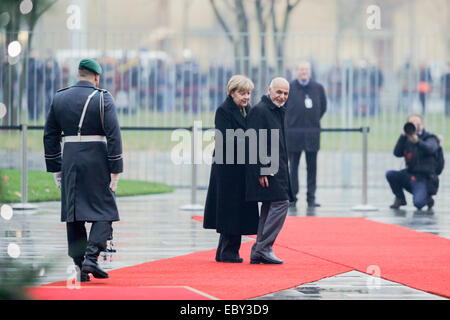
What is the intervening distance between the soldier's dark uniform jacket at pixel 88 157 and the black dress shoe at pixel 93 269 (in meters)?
0.32

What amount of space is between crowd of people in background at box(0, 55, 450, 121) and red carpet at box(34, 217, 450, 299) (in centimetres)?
577

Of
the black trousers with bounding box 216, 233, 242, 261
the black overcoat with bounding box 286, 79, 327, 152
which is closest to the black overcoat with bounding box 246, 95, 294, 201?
the black trousers with bounding box 216, 233, 242, 261

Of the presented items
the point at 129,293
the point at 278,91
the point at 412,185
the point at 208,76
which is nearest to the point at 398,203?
the point at 412,185

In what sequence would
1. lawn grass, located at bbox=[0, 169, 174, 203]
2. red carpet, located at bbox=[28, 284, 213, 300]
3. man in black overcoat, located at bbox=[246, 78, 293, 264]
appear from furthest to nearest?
lawn grass, located at bbox=[0, 169, 174, 203] < man in black overcoat, located at bbox=[246, 78, 293, 264] < red carpet, located at bbox=[28, 284, 213, 300]

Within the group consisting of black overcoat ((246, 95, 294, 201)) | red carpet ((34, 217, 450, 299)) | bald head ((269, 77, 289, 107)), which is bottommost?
red carpet ((34, 217, 450, 299))

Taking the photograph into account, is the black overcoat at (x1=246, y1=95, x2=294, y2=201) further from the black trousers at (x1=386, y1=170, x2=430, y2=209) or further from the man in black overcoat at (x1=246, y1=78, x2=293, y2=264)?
the black trousers at (x1=386, y1=170, x2=430, y2=209)

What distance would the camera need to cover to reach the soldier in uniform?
22.4 ft

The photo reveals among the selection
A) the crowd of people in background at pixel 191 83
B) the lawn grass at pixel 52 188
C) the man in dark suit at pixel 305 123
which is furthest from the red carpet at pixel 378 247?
the crowd of people in background at pixel 191 83

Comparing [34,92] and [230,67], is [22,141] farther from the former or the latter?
[230,67]

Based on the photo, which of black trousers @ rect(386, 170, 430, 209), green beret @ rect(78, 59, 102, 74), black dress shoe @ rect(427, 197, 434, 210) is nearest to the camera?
green beret @ rect(78, 59, 102, 74)

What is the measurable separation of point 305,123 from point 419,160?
1.68m

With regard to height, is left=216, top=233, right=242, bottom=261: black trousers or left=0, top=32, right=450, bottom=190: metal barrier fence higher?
left=0, top=32, right=450, bottom=190: metal barrier fence

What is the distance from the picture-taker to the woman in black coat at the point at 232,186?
8.04 m
